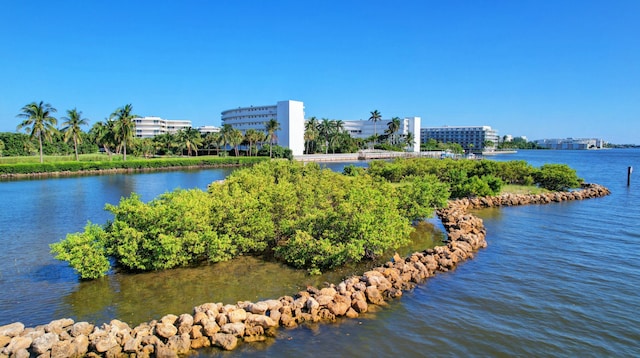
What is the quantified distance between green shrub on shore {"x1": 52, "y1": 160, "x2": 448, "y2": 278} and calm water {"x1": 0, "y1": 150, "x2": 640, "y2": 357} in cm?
85

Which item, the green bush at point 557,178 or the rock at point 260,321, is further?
the green bush at point 557,178

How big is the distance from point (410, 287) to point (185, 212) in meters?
9.49

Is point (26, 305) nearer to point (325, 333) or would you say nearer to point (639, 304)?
point (325, 333)

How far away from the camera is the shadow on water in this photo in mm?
13484

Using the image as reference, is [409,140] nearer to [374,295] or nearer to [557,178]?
[557,178]

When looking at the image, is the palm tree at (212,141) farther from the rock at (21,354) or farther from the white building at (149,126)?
the rock at (21,354)

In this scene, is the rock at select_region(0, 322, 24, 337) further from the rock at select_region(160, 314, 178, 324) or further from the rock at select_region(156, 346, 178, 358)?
the rock at select_region(156, 346, 178, 358)

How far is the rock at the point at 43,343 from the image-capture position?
10.4 metres

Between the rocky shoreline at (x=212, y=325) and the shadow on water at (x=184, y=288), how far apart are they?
1.18 metres

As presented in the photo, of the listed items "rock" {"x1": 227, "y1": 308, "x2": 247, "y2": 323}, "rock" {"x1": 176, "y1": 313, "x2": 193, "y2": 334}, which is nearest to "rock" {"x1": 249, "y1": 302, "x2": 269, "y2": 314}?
"rock" {"x1": 227, "y1": 308, "x2": 247, "y2": 323}

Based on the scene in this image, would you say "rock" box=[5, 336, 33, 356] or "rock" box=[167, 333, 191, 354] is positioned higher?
"rock" box=[5, 336, 33, 356]

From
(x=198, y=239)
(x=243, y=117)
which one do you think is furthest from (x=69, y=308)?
(x=243, y=117)

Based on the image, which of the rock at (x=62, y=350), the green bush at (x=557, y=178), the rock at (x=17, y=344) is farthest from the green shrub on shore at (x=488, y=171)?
the rock at (x=17, y=344)

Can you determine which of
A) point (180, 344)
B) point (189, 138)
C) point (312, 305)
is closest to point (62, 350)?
point (180, 344)
